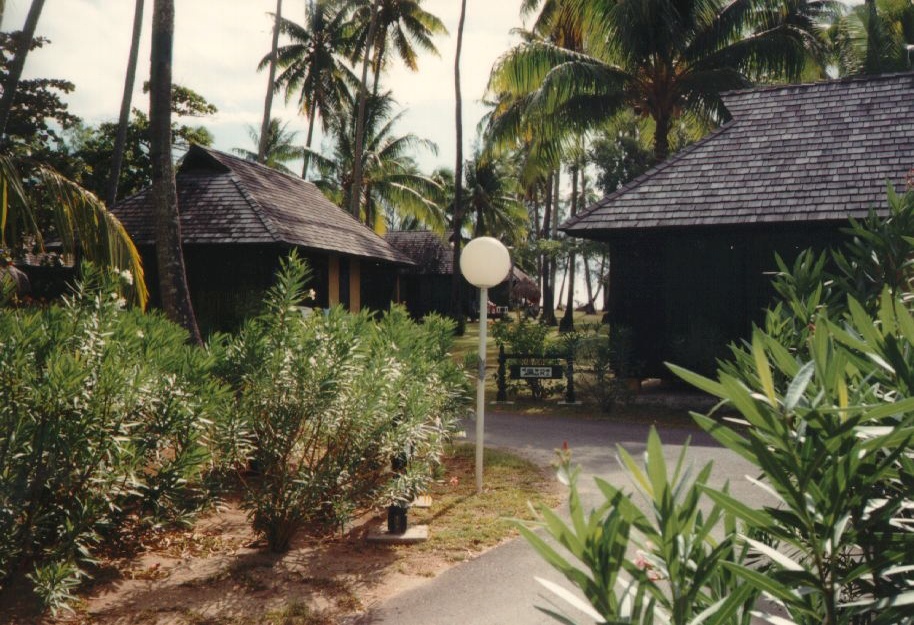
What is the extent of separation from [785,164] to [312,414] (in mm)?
10996

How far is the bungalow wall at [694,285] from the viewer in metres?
12.2

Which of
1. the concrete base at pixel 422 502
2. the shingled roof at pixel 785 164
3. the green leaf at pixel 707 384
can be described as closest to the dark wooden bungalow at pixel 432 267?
the shingled roof at pixel 785 164

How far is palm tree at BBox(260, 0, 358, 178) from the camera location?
1208 inches

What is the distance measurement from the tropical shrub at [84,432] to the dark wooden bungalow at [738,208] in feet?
31.3

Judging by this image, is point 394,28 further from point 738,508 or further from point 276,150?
point 738,508

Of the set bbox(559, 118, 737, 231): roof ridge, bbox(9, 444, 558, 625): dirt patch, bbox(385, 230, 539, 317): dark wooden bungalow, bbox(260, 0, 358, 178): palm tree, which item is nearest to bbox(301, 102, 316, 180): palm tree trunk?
bbox(260, 0, 358, 178): palm tree

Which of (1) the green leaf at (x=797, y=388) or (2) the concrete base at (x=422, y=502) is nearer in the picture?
(1) the green leaf at (x=797, y=388)

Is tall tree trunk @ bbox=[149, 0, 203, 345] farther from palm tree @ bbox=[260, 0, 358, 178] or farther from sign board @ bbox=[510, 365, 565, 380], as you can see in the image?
palm tree @ bbox=[260, 0, 358, 178]

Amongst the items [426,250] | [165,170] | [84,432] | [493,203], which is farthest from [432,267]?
[84,432]

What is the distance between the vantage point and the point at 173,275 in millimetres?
9969

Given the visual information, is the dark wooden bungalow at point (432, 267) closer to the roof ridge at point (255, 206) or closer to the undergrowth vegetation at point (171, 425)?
the roof ridge at point (255, 206)

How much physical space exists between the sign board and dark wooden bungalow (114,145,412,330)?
445cm

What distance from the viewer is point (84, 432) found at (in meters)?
3.97

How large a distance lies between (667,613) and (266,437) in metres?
4.38
